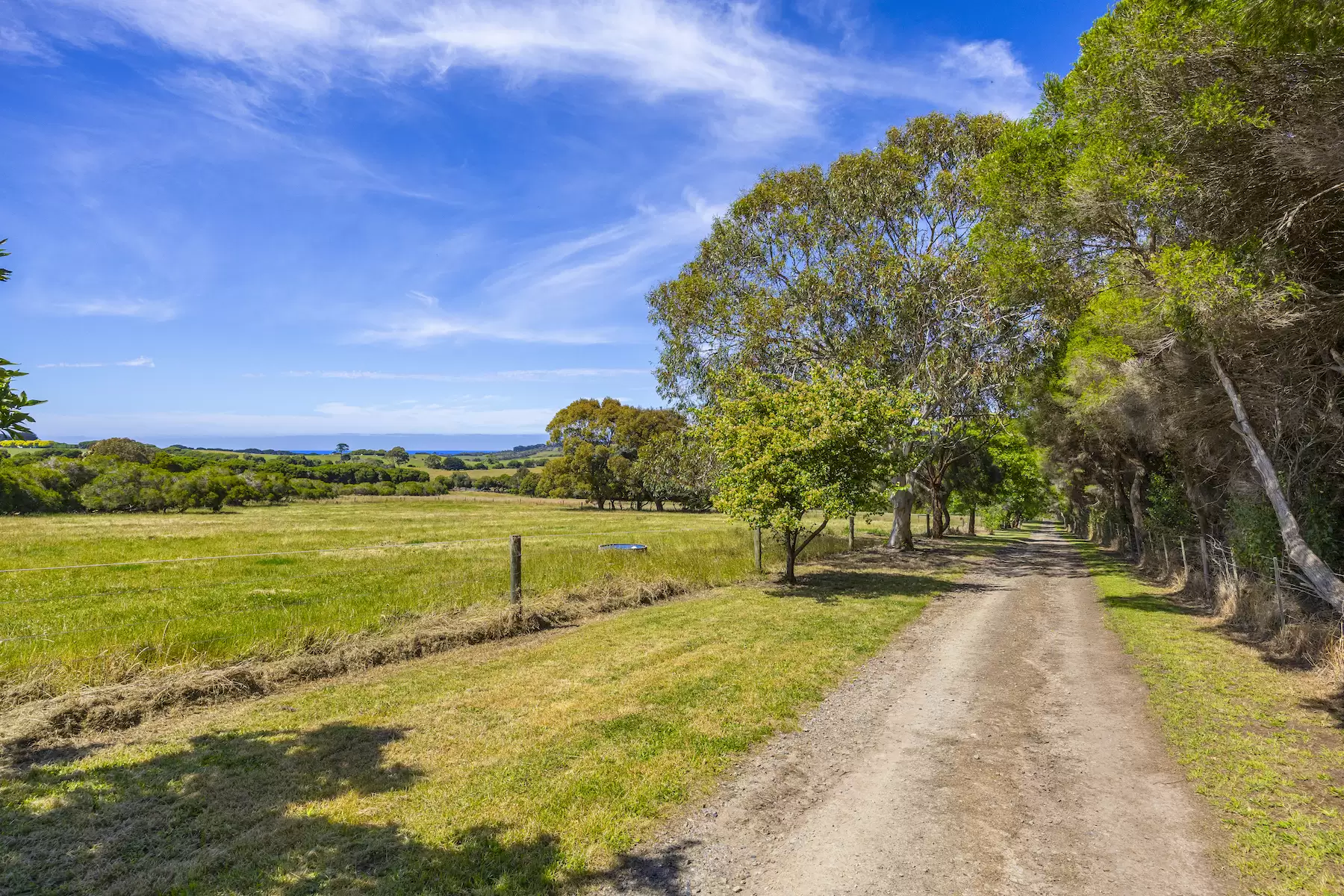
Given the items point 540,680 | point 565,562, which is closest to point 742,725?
point 540,680

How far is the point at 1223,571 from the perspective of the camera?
551 inches

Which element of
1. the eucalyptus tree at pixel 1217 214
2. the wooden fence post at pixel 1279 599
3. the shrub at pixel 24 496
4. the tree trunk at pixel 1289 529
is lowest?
the shrub at pixel 24 496

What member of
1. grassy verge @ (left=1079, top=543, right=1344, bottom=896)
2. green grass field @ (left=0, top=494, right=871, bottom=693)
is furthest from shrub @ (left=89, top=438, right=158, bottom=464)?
grassy verge @ (left=1079, top=543, right=1344, bottom=896)

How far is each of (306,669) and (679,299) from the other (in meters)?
20.8

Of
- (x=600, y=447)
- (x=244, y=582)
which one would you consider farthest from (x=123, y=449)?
(x=244, y=582)

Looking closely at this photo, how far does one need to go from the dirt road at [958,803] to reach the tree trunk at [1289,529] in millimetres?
3430

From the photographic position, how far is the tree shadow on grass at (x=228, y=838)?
4.14 metres

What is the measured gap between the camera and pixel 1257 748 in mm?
6379

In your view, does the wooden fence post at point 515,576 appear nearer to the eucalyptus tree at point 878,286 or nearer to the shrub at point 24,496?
the eucalyptus tree at point 878,286

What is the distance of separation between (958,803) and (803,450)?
441 inches

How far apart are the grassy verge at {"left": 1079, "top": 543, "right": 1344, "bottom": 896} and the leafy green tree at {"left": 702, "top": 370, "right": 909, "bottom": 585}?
688 cm

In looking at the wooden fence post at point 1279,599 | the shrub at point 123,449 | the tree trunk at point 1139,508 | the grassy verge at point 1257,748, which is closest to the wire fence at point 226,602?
the grassy verge at point 1257,748

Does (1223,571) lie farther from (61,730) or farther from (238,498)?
(238,498)

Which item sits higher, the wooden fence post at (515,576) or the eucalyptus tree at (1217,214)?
the eucalyptus tree at (1217,214)
